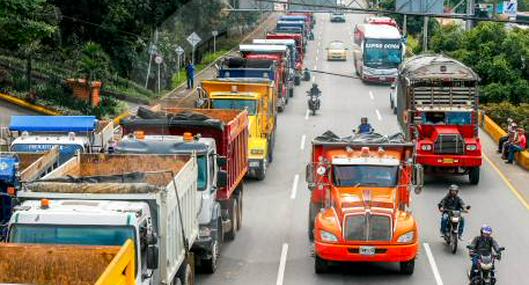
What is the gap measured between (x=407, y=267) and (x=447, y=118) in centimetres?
1096

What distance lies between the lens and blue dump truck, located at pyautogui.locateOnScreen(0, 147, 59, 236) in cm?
1828

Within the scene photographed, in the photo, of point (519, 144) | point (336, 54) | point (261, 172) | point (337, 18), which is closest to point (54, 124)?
point (261, 172)

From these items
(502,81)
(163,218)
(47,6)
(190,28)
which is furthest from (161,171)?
(190,28)

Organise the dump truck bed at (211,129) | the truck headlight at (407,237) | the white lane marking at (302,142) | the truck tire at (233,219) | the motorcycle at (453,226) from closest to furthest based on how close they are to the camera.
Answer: the truck headlight at (407,237), the dump truck bed at (211,129), the motorcycle at (453,226), the truck tire at (233,219), the white lane marking at (302,142)

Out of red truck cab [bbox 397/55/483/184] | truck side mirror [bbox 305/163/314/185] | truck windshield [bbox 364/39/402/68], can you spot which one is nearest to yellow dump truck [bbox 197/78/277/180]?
red truck cab [bbox 397/55/483/184]

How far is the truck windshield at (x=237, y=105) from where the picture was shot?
31422 mm

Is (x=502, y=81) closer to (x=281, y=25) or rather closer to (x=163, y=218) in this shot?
(x=281, y=25)

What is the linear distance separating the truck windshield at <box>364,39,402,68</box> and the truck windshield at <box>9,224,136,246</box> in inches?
1764

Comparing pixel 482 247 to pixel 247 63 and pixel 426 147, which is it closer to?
pixel 426 147

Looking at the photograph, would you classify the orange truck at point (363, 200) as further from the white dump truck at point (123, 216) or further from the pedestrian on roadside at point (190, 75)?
the pedestrian on roadside at point (190, 75)

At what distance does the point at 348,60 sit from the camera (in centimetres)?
7400

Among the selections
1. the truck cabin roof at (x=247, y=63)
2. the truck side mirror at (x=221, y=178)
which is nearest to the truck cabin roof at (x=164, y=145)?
the truck side mirror at (x=221, y=178)

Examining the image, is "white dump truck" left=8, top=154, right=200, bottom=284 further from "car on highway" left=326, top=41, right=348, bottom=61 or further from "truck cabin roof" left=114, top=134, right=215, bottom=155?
"car on highway" left=326, top=41, right=348, bottom=61

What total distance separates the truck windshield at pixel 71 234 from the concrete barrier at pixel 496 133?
21.6 metres
